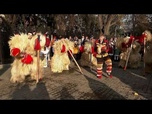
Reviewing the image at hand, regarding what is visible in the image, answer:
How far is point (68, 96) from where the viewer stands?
8336mm

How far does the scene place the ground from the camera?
27.1 feet

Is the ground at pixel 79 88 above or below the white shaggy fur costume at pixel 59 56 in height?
below

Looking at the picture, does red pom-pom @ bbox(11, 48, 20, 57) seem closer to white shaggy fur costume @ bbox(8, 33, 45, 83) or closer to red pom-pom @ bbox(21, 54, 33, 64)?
white shaggy fur costume @ bbox(8, 33, 45, 83)

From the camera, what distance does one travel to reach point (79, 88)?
944 centimetres

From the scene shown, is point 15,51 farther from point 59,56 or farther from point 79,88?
point 59,56

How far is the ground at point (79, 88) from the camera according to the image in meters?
8.27

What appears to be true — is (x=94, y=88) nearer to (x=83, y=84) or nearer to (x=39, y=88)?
(x=83, y=84)

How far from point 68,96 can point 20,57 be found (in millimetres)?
3051

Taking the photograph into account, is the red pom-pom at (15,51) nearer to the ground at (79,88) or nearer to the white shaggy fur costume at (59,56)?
the ground at (79,88)

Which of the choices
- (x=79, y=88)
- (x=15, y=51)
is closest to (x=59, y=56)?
(x=15, y=51)

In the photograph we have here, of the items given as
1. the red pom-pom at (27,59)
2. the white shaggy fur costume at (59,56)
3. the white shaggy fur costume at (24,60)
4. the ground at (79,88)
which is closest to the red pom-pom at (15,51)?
the white shaggy fur costume at (24,60)

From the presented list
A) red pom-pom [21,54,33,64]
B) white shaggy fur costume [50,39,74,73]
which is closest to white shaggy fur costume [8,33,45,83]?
red pom-pom [21,54,33,64]

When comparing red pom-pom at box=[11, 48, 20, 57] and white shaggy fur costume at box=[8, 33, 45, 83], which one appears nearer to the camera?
red pom-pom at box=[11, 48, 20, 57]
